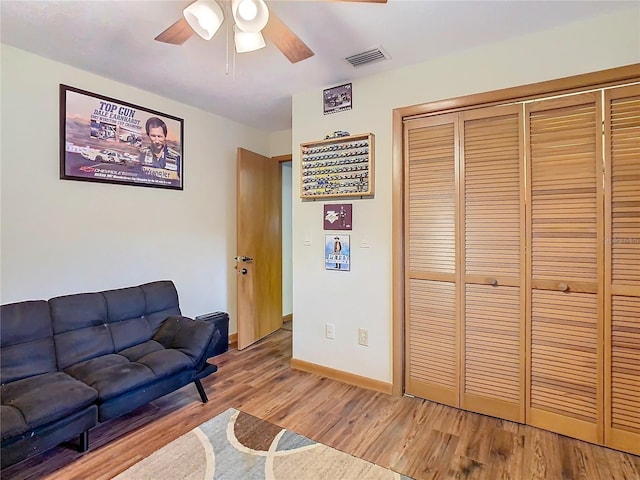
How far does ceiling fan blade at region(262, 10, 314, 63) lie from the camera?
1.54m

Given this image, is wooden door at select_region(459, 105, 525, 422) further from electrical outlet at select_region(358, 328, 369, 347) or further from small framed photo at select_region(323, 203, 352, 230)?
Result: small framed photo at select_region(323, 203, 352, 230)

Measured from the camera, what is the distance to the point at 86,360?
221cm

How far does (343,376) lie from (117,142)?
105 inches

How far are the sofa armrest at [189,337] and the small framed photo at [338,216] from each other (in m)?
1.23

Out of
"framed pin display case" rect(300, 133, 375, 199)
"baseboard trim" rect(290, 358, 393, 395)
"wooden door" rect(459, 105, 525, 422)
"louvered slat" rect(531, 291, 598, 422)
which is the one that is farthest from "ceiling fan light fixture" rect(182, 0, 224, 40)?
"baseboard trim" rect(290, 358, 393, 395)

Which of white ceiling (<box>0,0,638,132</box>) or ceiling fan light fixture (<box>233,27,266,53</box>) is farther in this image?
white ceiling (<box>0,0,638,132</box>)

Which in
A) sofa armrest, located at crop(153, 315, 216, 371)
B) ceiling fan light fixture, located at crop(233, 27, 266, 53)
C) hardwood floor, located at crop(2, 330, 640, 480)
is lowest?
hardwood floor, located at crop(2, 330, 640, 480)

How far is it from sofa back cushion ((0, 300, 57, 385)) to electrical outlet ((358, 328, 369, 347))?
209 centimetres

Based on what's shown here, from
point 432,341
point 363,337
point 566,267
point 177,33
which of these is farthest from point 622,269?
point 177,33

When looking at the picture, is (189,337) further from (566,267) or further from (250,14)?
(566,267)

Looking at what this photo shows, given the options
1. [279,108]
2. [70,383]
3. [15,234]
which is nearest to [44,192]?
[15,234]

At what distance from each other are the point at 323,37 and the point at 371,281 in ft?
5.71

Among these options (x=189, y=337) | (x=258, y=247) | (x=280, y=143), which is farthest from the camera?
(x=280, y=143)

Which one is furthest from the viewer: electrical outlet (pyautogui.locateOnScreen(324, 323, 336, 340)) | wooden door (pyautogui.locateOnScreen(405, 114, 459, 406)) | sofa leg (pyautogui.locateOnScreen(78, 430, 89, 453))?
electrical outlet (pyautogui.locateOnScreen(324, 323, 336, 340))
